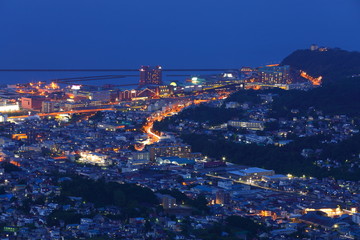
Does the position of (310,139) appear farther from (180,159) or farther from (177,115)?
(177,115)

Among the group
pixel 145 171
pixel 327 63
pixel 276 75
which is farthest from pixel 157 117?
pixel 327 63

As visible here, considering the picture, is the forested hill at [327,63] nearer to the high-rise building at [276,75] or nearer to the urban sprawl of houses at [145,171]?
the high-rise building at [276,75]

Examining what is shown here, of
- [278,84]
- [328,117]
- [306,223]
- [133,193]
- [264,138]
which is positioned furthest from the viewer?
[278,84]

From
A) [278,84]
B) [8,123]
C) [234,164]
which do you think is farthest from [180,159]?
[278,84]

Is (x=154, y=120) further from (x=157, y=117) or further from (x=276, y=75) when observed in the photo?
(x=276, y=75)

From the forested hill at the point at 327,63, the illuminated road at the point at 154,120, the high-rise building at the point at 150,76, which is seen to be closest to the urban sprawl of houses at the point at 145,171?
the illuminated road at the point at 154,120

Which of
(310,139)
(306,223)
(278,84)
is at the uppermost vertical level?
(278,84)
